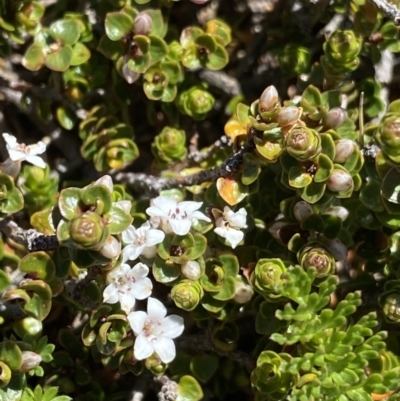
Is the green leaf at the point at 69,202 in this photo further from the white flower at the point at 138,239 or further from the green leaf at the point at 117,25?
the green leaf at the point at 117,25

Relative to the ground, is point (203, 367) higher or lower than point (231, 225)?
lower

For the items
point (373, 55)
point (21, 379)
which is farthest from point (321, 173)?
point (21, 379)

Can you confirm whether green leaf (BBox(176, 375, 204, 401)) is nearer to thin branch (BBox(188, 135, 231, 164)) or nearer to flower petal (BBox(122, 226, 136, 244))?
flower petal (BBox(122, 226, 136, 244))

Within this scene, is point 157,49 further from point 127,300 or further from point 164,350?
point 164,350

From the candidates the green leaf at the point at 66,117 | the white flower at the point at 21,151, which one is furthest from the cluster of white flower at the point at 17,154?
the green leaf at the point at 66,117

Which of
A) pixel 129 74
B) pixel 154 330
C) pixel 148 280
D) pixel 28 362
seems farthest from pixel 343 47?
pixel 28 362

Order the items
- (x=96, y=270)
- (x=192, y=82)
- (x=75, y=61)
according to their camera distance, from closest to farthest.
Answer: (x=96, y=270)
(x=75, y=61)
(x=192, y=82)

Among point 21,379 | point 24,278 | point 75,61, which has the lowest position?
point 21,379

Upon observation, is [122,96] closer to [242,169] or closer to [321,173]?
[242,169]
